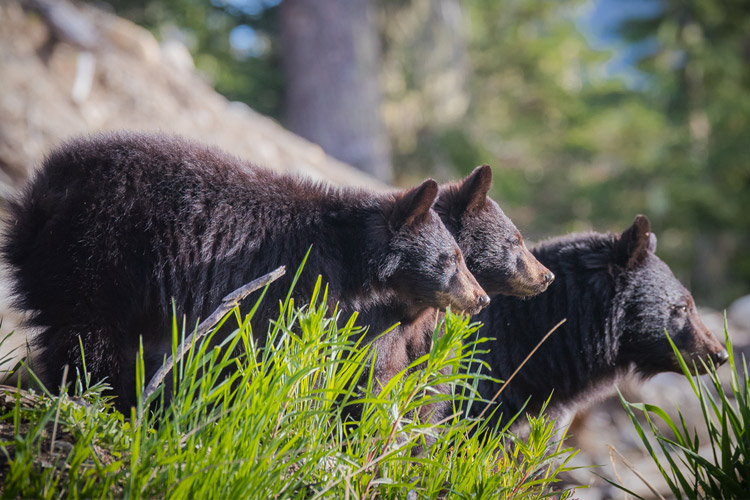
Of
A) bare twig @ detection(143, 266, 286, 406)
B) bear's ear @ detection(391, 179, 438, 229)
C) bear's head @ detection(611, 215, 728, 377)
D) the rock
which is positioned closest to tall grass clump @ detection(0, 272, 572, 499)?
bare twig @ detection(143, 266, 286, 406)

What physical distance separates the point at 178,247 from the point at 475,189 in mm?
1618

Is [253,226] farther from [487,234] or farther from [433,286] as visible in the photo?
[487,234]

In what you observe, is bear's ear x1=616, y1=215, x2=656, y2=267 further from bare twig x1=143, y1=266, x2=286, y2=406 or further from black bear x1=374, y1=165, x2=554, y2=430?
bare twig x1=143, y1=266, x2=286, y2=406

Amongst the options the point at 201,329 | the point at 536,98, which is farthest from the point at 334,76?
the point at 201,329

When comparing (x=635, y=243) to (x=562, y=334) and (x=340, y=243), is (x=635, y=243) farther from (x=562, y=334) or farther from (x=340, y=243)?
(x=340, y=243)

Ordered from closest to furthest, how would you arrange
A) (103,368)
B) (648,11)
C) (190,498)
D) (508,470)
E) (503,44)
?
1. (190,498)
2. (508,470)
3. (103,368)
4. (648,11)
5. (503,44)

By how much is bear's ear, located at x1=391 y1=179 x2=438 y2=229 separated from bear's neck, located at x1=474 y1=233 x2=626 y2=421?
1078 mm

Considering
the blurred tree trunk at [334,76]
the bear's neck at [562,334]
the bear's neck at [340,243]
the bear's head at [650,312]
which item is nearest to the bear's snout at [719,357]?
the bear's head at [650,312]

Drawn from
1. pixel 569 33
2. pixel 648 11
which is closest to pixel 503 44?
pixel 569 33

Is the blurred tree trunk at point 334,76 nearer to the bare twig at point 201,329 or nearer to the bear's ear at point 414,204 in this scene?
the bear's ear at point 414,204

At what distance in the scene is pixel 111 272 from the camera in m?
2.72

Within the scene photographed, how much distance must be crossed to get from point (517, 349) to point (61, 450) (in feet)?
9.31

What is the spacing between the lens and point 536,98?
14.4 metres

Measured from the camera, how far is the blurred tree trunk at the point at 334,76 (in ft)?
38.7
